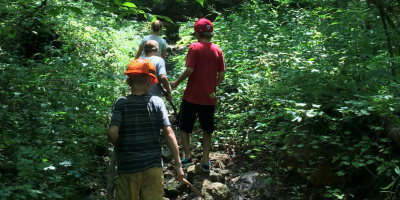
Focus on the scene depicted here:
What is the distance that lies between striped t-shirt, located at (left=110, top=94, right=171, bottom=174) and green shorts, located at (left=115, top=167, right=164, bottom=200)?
5 cm

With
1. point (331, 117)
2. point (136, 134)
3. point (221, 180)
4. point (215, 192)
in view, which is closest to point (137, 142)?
point (136, 134)

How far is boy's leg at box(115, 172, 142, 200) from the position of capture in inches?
121

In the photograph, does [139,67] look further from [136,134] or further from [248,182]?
[248,182]

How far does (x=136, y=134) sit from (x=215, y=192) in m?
1.55

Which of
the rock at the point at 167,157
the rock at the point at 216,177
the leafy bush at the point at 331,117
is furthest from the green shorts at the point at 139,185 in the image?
the rock at the point at 167,157

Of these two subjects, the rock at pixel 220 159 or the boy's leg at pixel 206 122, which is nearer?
the boy's leg at pixel 206 122

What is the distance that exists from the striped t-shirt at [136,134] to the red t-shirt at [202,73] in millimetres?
1593

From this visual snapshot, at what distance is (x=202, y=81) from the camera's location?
471 centimetres

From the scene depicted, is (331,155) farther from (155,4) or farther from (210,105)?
(155,4)

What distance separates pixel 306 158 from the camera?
4082mm

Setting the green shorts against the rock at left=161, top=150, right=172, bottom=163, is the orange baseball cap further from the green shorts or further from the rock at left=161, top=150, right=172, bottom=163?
the rock at left=161, top=150, right=172, bottom=163

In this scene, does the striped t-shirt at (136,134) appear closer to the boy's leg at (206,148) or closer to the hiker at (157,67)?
the boy's leg at (206,148)

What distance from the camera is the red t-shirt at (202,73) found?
469 cm

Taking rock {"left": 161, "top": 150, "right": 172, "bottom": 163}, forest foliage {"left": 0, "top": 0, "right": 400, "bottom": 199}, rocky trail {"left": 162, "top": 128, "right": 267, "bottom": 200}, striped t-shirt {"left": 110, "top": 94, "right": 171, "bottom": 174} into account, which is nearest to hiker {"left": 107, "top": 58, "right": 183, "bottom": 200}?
striped t-shirt {"left": 110, "top": 94, "right": 171, "bottom": 174}
